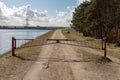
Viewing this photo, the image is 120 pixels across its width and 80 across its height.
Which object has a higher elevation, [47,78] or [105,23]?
[105,23]

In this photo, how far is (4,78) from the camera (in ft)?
35.3

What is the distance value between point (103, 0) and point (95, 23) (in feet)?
12.5

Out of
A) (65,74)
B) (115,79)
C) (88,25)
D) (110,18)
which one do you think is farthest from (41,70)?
(88,25)

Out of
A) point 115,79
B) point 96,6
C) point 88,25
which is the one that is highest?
point 96,6

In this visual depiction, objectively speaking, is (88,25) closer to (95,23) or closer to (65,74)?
(95,23)

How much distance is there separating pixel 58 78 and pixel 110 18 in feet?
98.2

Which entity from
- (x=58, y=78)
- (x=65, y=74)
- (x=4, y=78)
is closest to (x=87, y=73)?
(x=65, y=74)

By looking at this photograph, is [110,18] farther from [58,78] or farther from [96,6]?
[58,78]

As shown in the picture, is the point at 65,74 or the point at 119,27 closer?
the point at 65,74

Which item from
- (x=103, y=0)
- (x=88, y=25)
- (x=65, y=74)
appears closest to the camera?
(x=65, y=74)

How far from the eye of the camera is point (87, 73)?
1191 centimetres

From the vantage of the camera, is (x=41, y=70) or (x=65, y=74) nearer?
(x=65, y=74)

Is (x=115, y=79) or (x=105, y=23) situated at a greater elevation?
(x=105, y=23)

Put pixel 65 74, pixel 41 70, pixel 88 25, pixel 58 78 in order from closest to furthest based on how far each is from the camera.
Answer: pixel 58 78 → pixel 65 74 → pixel 41 70 → pixel 88 25
